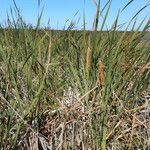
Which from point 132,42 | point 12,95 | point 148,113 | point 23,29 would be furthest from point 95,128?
point 23,29

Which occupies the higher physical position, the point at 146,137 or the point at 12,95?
the point at 12,95

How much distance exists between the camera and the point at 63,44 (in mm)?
2719

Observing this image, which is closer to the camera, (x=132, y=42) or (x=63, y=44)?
(x=132, y=42)

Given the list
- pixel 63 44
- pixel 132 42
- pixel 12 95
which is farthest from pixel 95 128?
pixel 63 44

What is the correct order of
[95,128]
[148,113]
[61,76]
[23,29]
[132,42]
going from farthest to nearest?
[23,29], [61,76], [132,42], [148,113], [95,128]

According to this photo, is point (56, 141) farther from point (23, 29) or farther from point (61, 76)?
point (23, 29)

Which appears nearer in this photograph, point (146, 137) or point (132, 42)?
point (146, 137)

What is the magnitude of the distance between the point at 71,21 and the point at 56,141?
1386 millimetres

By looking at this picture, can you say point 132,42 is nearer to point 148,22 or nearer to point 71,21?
point 148,22

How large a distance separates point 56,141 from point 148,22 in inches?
24.0

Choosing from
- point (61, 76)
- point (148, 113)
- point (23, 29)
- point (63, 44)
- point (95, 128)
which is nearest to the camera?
point (95, 128)

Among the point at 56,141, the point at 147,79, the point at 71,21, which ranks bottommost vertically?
the point at 56,141

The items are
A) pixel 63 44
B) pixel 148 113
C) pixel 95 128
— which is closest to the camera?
pixel 95 128

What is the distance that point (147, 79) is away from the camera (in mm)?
1620
